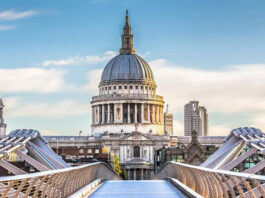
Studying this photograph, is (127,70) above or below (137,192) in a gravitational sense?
above

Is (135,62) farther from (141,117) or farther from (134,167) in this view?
(134,167)

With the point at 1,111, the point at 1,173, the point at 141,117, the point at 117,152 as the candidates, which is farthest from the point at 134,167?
the point at 1,173

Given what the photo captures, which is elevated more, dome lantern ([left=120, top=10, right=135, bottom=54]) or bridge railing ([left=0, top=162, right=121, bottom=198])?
dome lantern ([left=120, top=10, right=135, bottom=54])

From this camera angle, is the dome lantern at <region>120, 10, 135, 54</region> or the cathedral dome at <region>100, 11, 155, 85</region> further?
the dome lantern at <region>120, 10, 135, 54</region>

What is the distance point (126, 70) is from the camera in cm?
16950

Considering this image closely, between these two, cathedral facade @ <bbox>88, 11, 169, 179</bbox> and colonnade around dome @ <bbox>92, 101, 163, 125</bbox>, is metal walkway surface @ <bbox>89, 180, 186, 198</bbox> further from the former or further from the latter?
colonnade around dome @ <bbox>92, 101, 163, 125</bbox>

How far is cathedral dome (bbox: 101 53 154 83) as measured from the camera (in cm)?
16875

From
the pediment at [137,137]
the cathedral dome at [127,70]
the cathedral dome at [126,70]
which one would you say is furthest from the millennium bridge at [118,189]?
the cathedral dome at [126,70]

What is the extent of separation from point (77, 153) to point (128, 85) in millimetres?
45406

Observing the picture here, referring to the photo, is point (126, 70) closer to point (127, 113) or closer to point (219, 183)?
point (127, 113)

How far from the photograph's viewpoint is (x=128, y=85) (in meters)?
167

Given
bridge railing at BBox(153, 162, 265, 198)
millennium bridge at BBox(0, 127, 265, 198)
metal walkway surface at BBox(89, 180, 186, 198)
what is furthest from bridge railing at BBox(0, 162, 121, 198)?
bridge railing at BBox(153, 162, 265, 198)

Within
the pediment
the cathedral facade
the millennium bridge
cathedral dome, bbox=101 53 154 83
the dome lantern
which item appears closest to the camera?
the millennium bridge

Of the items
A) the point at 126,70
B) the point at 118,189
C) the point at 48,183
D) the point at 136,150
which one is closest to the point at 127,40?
the point at 126,70
